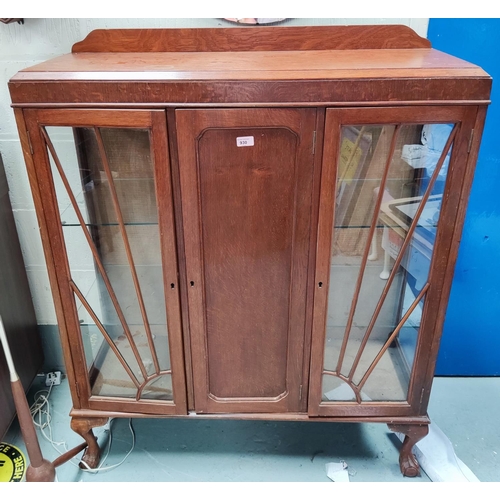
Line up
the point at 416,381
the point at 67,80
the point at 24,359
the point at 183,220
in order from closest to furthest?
the point at 67,80
the point at 183,220
the point at 416,381
the point at 24,359

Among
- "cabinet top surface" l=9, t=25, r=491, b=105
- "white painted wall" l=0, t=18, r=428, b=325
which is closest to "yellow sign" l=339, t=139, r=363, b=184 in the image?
"cabinet top surface" l=9, t=25, r=491, b=105

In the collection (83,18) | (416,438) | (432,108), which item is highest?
(83,18)

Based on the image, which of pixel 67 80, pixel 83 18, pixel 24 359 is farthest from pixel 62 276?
pixel 83 18

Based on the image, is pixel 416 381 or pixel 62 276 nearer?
pixel 62 276

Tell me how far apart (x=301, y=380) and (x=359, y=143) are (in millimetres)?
654

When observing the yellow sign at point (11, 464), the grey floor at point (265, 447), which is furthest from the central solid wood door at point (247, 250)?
Answer: the yellow sign at point (11, 464)

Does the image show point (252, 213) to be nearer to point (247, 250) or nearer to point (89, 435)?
point (247, 250)

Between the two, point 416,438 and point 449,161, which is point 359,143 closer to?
point 449,161

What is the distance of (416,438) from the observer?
1.42m

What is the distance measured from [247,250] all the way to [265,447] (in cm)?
77

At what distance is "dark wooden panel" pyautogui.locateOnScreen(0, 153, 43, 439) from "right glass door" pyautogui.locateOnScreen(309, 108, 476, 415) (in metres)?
0.97

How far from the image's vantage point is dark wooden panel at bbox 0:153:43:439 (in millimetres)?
1544

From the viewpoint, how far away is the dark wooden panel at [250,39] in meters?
1.33

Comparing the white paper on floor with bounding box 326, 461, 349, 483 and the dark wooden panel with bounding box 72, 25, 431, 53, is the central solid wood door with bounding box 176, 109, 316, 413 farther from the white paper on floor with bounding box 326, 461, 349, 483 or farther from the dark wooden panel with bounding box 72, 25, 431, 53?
the dark wooden panel with bounding box 72, 25, 431, 53
